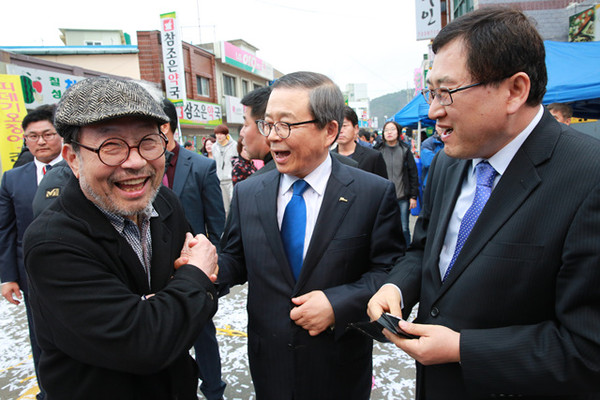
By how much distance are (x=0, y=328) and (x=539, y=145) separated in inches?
203

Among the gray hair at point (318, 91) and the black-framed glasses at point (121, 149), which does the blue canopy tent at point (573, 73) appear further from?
the black-framed glasses at point (121, 149)

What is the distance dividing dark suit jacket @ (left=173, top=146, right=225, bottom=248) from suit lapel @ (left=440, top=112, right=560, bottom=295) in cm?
234

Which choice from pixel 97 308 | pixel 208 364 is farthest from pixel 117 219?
pixel 208 364

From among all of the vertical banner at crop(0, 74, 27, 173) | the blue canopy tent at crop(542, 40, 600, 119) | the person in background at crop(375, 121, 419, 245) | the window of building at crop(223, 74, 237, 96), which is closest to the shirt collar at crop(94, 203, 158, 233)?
the blue canopy tent at crop(542, 40, 600, 119)

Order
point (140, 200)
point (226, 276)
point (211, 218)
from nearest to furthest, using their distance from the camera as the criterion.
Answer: point (140, 200) < point (226, 276) < point (211, 218)

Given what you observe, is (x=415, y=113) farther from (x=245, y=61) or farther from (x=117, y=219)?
(x=245, y=61)

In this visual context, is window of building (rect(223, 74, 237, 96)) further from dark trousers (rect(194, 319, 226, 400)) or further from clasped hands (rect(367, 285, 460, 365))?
clasped hands (rect(367, 285, 460, 365))

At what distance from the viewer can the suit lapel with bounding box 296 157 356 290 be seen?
1.60 metres

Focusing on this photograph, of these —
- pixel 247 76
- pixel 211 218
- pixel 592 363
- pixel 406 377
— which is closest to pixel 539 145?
pixel 592 363

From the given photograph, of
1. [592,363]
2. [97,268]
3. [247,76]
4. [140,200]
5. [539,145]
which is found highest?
[247,76]

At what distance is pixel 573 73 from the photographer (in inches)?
175

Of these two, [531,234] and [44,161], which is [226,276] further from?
[44,161]

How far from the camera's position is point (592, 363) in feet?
3.26

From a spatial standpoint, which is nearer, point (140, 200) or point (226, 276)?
point (140, 200)
